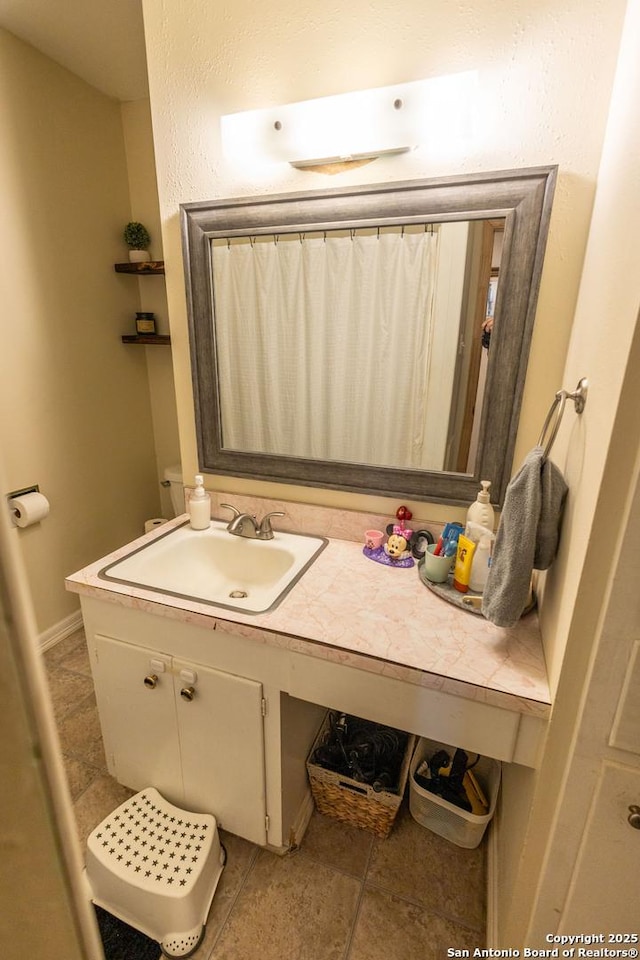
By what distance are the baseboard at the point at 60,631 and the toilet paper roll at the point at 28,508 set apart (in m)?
0.57

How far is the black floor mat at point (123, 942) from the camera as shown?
104 centimetres

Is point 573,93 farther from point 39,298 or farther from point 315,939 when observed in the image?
point 315,939

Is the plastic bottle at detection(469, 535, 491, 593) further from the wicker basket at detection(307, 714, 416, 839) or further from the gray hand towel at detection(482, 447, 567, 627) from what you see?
the wicker basket at detection(307, 714, 416, 839)

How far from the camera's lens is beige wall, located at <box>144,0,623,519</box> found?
0.95 meters

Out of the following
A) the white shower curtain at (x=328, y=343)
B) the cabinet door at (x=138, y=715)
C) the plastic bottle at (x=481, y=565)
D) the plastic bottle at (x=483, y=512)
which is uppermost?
the white shower curtain at (x=328, y=343)

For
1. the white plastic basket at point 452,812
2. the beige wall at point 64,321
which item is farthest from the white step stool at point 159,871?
the beige wall at point 64,321

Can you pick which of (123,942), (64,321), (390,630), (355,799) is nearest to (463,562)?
(390,630)

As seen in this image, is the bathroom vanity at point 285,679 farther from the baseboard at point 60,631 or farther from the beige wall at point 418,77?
the baseboard at point 60,631

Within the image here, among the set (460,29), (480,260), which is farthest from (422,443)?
(460,29)

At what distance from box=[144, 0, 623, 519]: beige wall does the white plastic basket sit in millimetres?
813

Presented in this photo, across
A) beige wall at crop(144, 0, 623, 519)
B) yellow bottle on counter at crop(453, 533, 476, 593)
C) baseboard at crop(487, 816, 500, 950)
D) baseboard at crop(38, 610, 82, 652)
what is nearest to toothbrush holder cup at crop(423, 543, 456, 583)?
yellow bottle on counter at crop(453, 533, 476, 593)

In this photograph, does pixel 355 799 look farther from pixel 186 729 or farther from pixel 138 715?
pixel 138 715

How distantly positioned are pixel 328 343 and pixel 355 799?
136cm

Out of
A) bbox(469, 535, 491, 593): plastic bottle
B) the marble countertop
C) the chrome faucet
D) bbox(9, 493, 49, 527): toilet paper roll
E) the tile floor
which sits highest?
bbox(469, 535, 491, 593): plastic bottle
